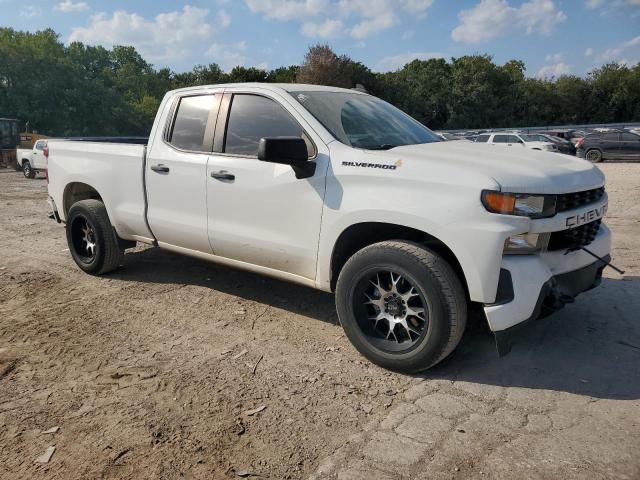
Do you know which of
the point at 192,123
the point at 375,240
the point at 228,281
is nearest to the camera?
the point at 375,240

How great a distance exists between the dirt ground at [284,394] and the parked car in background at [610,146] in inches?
816

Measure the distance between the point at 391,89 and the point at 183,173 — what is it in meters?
55.7

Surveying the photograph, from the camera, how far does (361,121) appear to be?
4203mm

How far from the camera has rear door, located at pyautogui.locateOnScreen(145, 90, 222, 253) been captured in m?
4.52

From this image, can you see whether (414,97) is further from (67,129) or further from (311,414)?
(311,414)

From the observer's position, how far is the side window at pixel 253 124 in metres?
4.11

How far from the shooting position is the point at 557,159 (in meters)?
3.75

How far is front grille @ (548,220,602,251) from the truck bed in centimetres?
349

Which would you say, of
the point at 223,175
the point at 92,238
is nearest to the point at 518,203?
the point at 223,175

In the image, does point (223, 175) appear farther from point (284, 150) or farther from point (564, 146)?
point (564, 146)

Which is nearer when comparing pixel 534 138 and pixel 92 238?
pixel 92 238

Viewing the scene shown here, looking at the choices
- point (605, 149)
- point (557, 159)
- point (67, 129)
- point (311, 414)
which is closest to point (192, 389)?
point (311, 414)

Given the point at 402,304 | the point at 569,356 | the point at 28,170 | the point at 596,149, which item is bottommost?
the point at 28,170

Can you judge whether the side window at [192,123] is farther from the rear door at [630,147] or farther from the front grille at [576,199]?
the rear door at [630,147]
